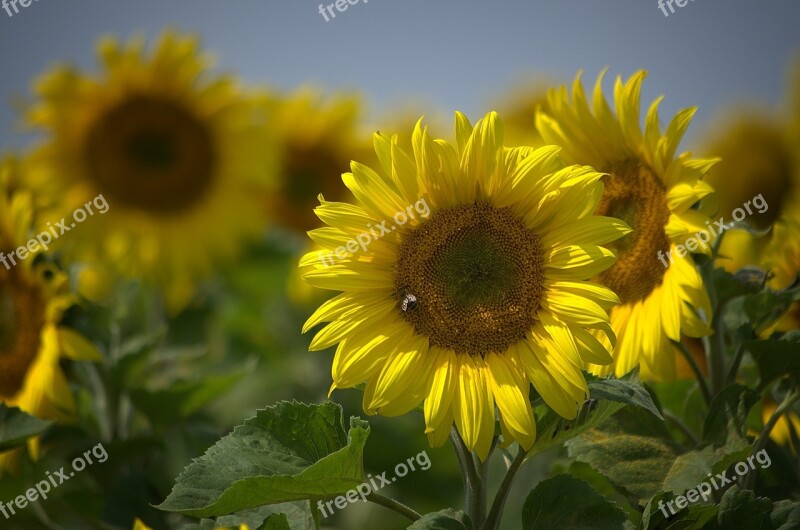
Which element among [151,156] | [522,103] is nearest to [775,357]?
[151,156]

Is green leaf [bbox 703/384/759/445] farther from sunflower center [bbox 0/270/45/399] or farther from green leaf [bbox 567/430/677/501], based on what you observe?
sunflower center [bbox 0/270/45/399]

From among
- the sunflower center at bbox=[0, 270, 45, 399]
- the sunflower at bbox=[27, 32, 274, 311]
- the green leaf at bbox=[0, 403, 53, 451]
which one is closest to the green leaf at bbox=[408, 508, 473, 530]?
the green leaf at bbox=[0, 403, 53, 451]

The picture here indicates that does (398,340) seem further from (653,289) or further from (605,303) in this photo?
(653,289)

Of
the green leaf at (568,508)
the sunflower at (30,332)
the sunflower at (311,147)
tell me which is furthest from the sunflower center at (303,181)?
the green leaf at (568,508)

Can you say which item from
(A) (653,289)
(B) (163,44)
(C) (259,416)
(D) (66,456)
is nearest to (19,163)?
(B) (163,44)

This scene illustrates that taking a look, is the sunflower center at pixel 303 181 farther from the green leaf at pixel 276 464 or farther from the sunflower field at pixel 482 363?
the green leaf at pixel 276 464
